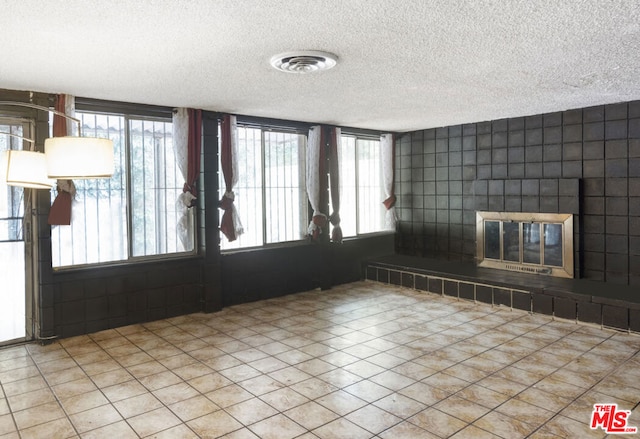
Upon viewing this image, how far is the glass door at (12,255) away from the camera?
403cm

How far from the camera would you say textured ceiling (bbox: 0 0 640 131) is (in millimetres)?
2365

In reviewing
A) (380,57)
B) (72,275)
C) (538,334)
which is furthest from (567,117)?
(72,275)

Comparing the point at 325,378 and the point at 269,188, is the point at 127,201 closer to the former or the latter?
the point at 269,188

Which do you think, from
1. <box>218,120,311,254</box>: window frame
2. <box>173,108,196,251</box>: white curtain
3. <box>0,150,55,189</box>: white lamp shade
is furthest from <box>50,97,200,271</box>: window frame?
<box>0,150,55,189</box>: white lamp shade

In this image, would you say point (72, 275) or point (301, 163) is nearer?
point (72, 275)

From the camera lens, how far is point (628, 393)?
2990 millimetres

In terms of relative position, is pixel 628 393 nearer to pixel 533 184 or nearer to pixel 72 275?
pixel 533 184

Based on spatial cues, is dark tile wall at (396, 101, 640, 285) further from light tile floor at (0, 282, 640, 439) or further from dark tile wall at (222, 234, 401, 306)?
light tile floor at (0, 282, 640, 439)

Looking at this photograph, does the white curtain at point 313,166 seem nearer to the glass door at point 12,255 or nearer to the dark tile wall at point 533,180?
the dark tile wall at point 533,180

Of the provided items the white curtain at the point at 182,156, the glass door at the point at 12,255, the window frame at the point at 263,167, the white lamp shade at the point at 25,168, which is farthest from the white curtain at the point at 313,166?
the white lamp shade at the point at 25,168

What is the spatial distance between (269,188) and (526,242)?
331 centimetres

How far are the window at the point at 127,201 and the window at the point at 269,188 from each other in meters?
0.69

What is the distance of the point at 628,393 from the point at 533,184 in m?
3.05

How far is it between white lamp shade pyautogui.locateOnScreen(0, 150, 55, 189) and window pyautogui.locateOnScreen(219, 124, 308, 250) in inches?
122
